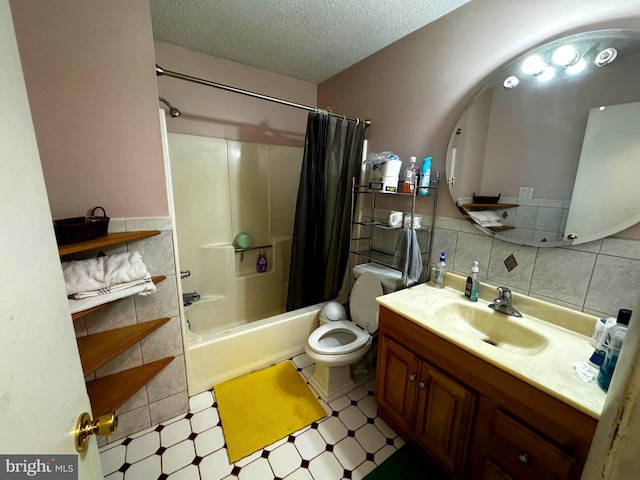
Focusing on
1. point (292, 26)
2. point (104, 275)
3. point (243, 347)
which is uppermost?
point (292, 26)

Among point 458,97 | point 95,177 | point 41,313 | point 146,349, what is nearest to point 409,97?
point 458,97

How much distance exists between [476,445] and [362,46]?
233 centimetres

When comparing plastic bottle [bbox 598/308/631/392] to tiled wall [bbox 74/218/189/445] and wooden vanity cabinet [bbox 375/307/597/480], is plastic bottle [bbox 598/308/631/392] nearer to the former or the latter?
wooden vanity cabinet [bbox 375/307/597/480]

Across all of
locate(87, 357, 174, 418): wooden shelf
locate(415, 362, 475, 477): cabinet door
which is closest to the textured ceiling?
locate(415, 362, 475, 477): cabinet door

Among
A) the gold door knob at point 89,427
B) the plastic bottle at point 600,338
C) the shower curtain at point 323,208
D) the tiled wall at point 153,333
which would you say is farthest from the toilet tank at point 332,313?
the gold door knob at point 89,427

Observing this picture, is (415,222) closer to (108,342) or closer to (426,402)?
(426,402)

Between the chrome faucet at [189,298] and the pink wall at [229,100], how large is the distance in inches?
52.8

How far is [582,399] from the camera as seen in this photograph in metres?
0.73

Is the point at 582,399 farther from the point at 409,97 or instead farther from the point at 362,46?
the point at 362,46

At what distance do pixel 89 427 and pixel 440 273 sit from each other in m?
1.57

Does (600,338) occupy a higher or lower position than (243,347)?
higher

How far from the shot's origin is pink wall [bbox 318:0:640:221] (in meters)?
1.07

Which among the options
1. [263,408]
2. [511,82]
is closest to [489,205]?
[511,82]

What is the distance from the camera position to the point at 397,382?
51.1 inches
